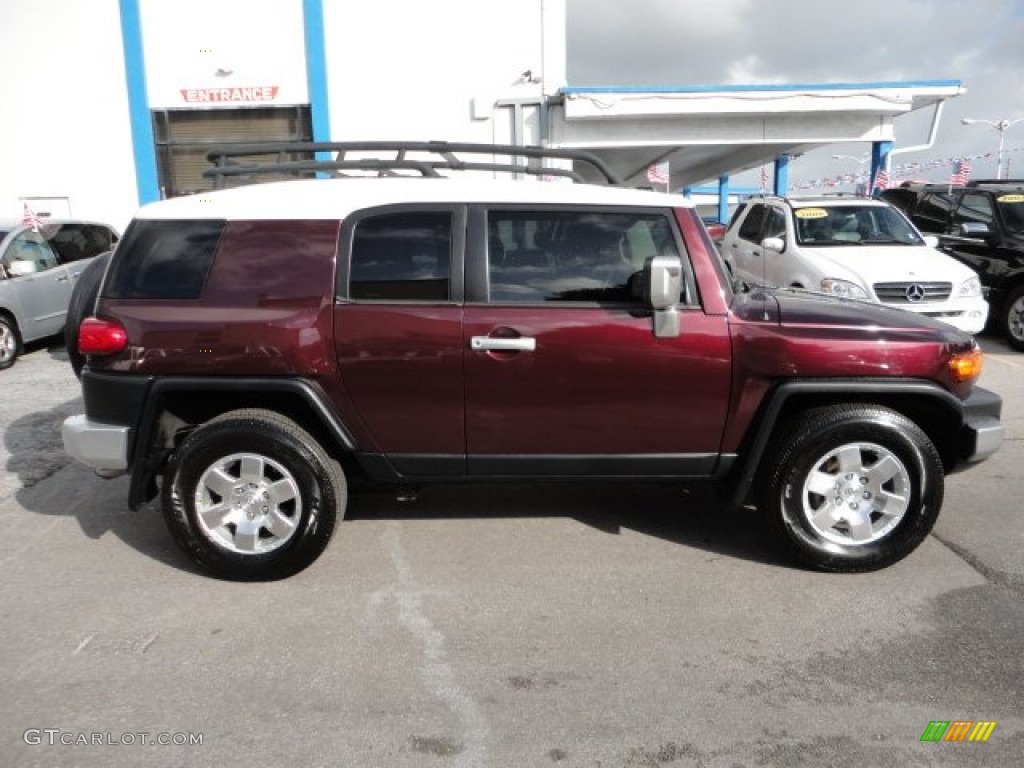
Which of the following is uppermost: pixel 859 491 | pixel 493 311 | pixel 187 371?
pixel 493 311

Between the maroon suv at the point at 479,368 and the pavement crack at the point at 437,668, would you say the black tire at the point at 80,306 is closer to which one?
the maroon suv at the point at 479,368

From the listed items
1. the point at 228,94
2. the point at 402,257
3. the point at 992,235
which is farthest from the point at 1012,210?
the point at 228,94

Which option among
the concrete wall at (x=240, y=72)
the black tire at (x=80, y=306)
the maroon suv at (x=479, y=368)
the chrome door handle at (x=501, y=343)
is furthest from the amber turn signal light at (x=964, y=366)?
the concrete wall at (x=240, y=72)

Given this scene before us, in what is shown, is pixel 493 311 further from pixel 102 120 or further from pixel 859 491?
pixel 102 120

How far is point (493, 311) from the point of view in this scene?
3570 millimetres

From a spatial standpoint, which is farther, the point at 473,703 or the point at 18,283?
the point at 18,283

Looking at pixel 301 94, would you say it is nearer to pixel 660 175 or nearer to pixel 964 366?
pixel 660 175

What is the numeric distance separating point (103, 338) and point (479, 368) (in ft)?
5.59

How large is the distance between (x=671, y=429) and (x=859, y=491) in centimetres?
93

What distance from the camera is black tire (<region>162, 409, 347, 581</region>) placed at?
3.59 meters

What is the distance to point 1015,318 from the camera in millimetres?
9258

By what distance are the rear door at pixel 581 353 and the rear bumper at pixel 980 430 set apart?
1159 mm

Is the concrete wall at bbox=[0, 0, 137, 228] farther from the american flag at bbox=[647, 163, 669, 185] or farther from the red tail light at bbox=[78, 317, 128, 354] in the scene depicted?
the red tail light at bbox=[78, 317, 128, 354]

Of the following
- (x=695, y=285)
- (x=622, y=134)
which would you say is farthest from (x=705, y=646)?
(x=622, y=134)
